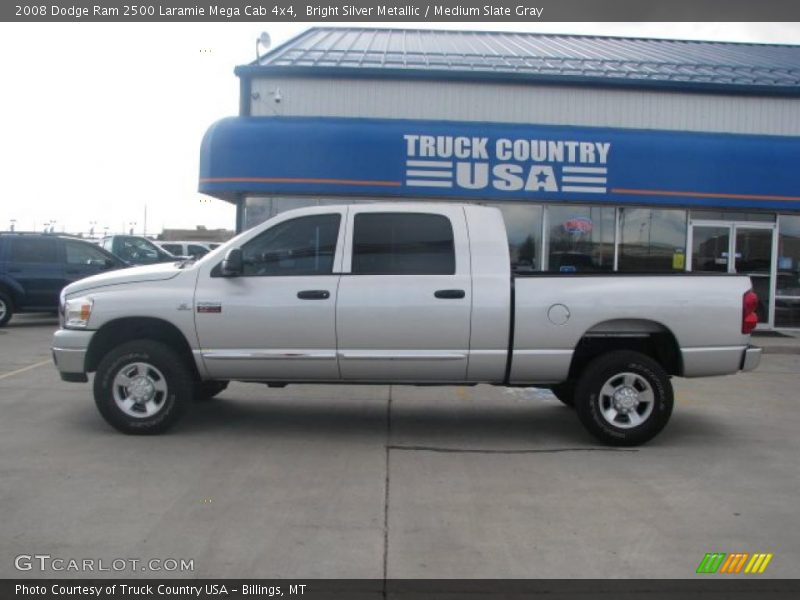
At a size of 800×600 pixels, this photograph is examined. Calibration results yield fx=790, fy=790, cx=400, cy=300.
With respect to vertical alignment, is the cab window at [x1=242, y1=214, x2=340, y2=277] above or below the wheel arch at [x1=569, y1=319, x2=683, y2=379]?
above

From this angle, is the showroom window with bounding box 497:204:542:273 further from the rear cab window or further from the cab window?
the cab window

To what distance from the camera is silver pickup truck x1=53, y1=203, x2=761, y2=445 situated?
6637mm

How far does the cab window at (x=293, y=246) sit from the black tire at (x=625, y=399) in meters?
2.50

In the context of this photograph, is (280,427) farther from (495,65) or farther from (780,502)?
(495,65)

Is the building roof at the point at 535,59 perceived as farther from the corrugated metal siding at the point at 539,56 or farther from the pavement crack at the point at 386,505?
the pavement crack at the point at 386,505

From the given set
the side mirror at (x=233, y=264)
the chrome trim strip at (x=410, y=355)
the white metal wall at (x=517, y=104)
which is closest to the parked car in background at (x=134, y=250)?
the white metal wall at (x=517, y=104)

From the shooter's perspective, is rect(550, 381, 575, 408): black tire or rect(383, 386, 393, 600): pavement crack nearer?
rect(383, 386, 393, 600): pavement crack

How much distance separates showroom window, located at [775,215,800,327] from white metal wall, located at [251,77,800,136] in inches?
79.0

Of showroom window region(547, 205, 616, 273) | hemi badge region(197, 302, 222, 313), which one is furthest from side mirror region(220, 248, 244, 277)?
showroom window region(547, 205, 616, 273)

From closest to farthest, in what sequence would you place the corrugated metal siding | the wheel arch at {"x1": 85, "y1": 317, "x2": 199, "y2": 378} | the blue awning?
the wheel arch at {"x1": 85, "y1": 317, "x2": 199, "y2": 378} → the blue awning → the corrugated metal siding

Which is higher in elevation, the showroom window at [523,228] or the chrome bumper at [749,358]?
the showroom window at [523,228]

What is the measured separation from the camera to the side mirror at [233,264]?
21.8 ft

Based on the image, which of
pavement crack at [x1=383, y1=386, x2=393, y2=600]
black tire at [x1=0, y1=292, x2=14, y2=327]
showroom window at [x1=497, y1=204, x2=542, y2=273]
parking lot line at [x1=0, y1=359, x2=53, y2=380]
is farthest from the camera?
showroom window at [x1=497, y1=204, x2=542, y2=273]
